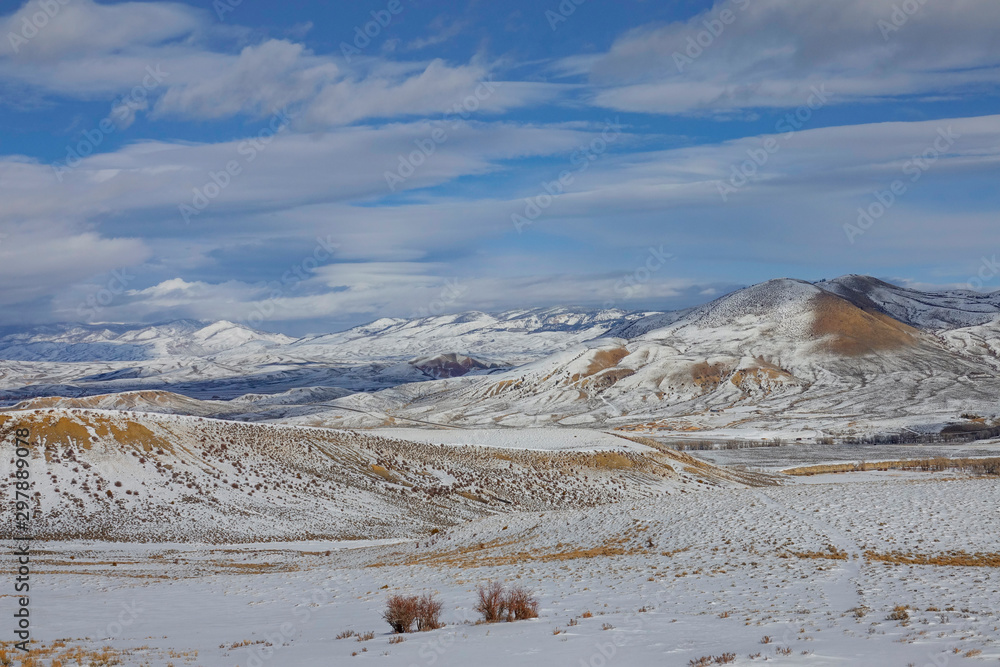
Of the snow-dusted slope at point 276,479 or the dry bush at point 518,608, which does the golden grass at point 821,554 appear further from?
the snow-dusted slope at point 276,479

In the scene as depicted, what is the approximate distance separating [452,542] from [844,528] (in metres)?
19.8

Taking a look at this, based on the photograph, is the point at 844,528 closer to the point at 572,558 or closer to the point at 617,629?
the point at 572,558

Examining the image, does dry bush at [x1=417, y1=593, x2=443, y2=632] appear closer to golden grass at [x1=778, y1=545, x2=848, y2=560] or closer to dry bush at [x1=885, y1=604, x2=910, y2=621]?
dry bush at [x1=885, y1=604, x2=910, y2=621]

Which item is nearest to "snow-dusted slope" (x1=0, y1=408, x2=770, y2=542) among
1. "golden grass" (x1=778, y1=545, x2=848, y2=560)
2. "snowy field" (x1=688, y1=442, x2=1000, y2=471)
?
"golden grass" (x1=778, y1=545, x2=848, y2=560)

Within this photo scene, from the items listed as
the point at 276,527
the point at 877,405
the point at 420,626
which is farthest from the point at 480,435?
the point at 877,405

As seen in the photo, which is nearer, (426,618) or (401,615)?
(401,615)

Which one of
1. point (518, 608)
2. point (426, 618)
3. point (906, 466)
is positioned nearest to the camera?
point (426, 618)

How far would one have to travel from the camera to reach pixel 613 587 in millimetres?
24875

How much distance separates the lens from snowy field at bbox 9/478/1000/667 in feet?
52.7

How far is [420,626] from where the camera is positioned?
64.0ft

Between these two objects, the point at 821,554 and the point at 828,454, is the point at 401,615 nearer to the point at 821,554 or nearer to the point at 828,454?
the point at 821,554

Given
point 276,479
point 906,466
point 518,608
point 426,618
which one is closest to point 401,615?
point 426,618

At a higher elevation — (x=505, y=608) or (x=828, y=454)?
(x=505, y=608)

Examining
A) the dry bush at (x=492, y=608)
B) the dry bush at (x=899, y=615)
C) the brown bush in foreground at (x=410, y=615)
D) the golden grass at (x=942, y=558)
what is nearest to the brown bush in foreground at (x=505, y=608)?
the dry bush at (x=492, y=608)
